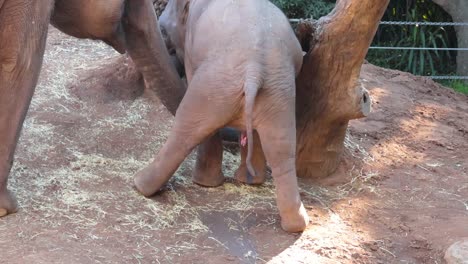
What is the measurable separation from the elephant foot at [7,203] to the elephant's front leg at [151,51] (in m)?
1.37

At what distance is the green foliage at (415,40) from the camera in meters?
10.2

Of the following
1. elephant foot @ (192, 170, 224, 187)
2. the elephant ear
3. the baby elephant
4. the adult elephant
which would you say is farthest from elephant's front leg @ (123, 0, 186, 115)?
elephant foot @ (192, 170, 224, 187)

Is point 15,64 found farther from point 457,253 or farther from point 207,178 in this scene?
point 457,253

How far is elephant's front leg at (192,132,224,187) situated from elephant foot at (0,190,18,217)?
4.19 feet

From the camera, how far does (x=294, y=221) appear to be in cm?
490

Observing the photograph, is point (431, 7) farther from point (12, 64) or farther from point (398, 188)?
point (12, 64)

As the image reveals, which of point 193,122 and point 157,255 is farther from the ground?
point 193,122

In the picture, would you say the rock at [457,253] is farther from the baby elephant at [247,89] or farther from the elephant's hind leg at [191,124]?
the elephant's hind leg at [191,124]

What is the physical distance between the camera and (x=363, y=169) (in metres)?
6.08

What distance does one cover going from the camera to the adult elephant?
4559mm

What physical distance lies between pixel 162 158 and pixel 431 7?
6.28 m

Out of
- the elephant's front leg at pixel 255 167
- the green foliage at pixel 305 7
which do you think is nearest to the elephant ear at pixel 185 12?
the elephant's front leg at pixel 255 167

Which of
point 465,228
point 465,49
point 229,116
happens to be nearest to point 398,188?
point 465,228

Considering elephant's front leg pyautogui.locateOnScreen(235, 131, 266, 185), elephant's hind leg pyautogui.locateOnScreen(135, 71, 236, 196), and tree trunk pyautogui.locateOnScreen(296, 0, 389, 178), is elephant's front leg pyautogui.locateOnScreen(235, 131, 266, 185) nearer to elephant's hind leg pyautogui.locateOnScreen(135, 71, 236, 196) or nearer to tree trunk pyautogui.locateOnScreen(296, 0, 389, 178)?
tree trunk pyautogui.locateOnScreen(296, 0, 389, 178)
